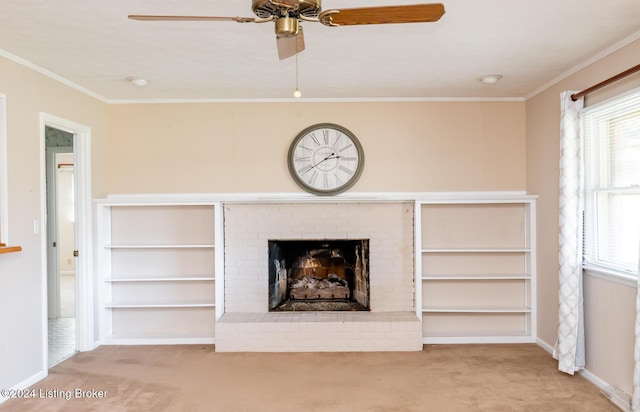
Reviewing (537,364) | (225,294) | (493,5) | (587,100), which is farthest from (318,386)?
(587,100)

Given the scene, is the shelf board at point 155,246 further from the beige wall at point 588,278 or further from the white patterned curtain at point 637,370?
the white patterned curtain at point 637,370

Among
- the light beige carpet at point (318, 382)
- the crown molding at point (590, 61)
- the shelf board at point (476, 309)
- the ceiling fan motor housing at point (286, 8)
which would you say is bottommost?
the light beige carpet at point (318, 382)

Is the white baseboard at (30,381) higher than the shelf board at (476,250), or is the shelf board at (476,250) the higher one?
the shelf board at (476,250)

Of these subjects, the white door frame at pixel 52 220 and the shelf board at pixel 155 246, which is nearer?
the shelf board at pixel 155 246

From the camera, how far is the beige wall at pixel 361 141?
15.1ft

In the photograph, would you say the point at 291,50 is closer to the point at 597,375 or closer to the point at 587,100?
the point at 587,100

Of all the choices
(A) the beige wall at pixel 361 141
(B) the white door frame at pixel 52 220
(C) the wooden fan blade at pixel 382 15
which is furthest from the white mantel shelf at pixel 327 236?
(C) the wooden fan blade at pixel 382 15

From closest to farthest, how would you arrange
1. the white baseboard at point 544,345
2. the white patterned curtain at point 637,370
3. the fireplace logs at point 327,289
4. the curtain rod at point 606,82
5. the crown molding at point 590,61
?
the white patterned curtain at point 637,370, the curtain rod at point 606,82, the crown molding at point 590,61, the white baseboard at point 544,345, the fireplace logs at point 327,289

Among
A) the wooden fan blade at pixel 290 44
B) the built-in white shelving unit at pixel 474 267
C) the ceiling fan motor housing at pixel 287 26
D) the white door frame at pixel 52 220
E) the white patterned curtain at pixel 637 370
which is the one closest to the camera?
the ceiling fan motor housing at pixel 287 26

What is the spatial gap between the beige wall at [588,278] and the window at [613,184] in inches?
5.6

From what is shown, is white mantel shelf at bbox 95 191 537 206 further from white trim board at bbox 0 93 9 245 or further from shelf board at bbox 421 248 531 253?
white trim board at bbox 0 93 9 245

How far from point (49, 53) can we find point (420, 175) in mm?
3365

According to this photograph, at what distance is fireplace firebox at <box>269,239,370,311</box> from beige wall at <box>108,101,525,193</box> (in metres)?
Result: 0.65

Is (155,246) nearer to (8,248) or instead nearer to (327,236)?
(8,248)
